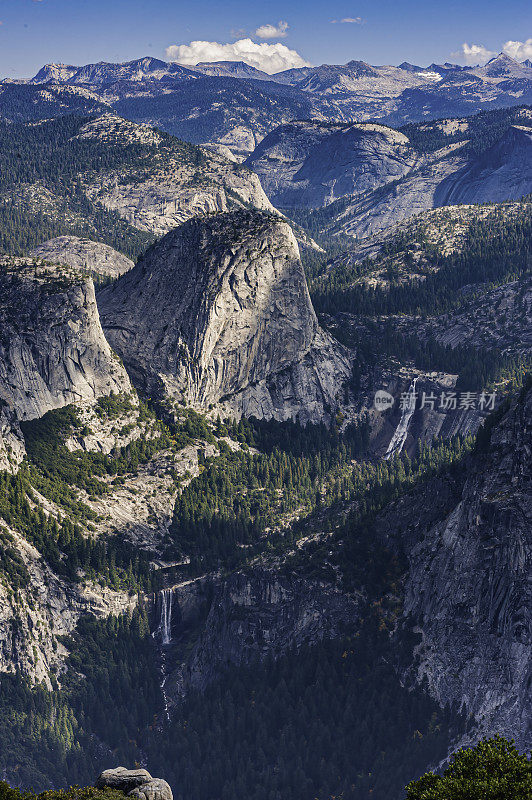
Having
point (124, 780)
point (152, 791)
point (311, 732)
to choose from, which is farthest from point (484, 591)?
point (124, 780)

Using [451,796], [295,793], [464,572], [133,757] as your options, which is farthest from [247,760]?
[451,796]

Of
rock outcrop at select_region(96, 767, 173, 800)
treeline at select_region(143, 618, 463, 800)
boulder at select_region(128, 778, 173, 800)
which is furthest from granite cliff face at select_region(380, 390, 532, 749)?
rock outcrop at select_region(96, 767, 173, 800)

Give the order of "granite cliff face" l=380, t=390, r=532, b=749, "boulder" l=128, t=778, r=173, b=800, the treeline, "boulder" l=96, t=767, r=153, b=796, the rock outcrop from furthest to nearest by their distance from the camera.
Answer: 1. the treeline
2. "granite cliff face" l=380, t=390, r=532, b=749
3. "boulder" l=96, t=767, r=153, b=796
4. the rock outcrop
5. "boulder" l=128, t=778, r=173, b=800

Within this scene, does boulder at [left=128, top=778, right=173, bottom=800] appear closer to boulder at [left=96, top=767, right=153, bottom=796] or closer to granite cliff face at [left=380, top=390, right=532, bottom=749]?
boulder at [left=96, top=767, right=153, bottom=796]

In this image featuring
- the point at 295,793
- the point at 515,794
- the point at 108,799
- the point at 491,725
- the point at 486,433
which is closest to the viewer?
the point at 515,794

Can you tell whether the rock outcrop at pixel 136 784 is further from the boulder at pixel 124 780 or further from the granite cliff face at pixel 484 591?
the granite cliff face at pixel 484 591

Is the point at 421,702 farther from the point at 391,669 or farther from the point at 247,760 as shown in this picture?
the point at 247,760

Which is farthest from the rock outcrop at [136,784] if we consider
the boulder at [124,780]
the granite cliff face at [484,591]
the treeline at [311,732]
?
the granite cliff face at [484,591]

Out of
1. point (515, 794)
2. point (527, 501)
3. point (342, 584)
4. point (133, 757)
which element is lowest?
point (133, 757)

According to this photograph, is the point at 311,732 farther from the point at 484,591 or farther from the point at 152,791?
the point at 152,791
